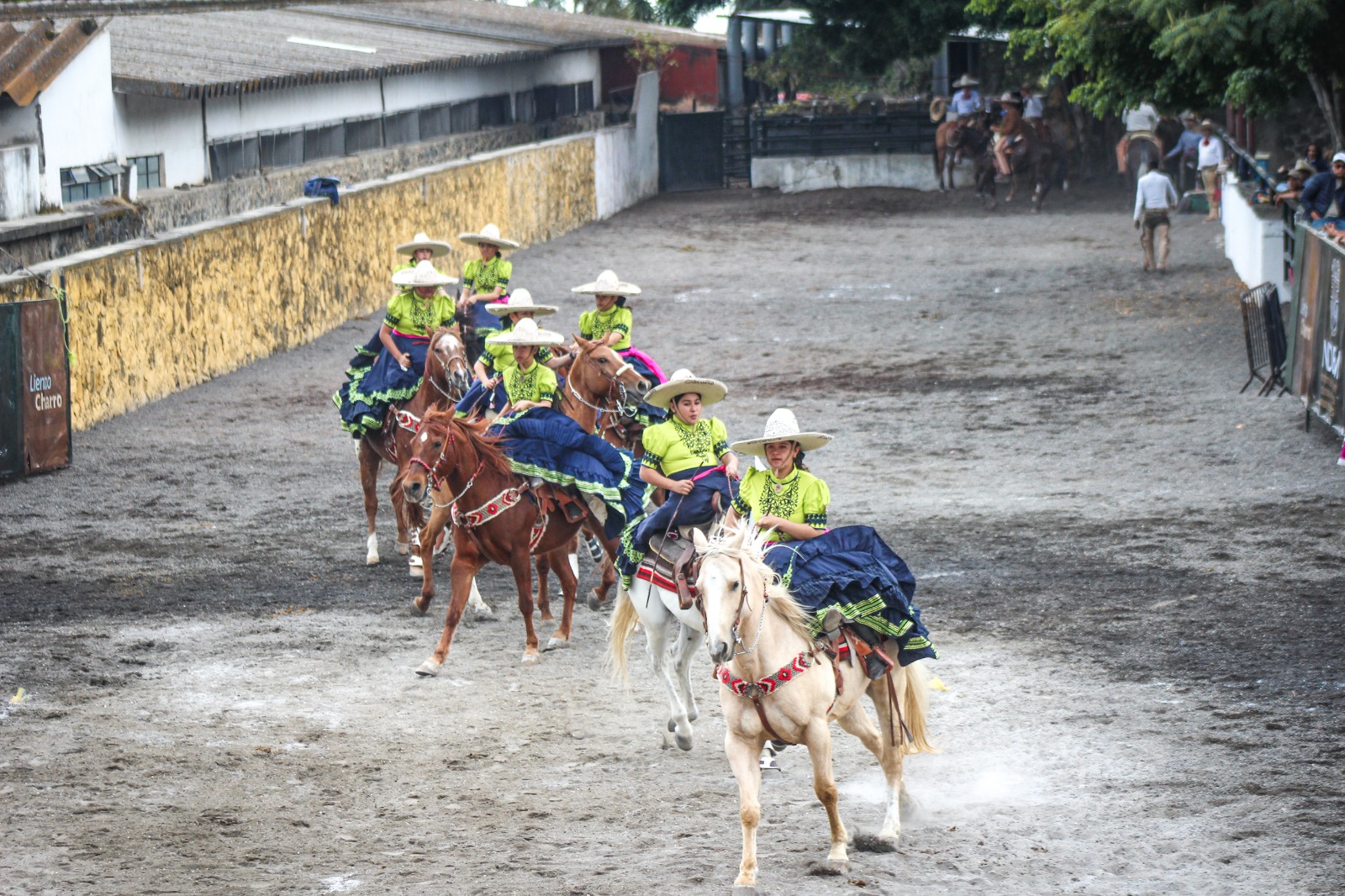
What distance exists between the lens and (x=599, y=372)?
475 inches

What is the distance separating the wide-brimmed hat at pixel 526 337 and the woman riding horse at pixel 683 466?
238 cm

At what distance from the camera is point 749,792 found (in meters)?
6.95

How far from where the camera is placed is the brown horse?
40.7 ft

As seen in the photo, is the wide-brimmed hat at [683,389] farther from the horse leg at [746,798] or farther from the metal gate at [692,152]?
the metal gate at [692,152]

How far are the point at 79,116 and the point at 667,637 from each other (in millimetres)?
16182

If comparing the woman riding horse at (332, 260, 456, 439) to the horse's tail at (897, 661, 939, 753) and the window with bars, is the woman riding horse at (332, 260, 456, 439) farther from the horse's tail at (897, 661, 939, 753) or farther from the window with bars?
the window with bars

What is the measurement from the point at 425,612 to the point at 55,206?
11.8 m

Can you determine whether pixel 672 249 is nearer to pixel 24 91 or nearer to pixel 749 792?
pixel 24 91

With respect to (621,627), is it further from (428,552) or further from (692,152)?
(692,152)

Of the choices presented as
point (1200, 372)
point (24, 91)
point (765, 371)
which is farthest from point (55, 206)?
point (1200, 372)

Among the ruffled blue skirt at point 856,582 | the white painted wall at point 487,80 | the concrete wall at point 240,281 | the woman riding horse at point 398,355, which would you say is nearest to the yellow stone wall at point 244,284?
the concrete wall at point 240,281

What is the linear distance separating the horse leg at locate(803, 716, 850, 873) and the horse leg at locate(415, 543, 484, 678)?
374cm

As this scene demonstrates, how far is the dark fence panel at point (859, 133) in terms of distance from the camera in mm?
43188

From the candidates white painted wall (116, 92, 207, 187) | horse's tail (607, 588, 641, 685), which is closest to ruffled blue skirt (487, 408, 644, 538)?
horse's tail (607, 588, 641, 685)
